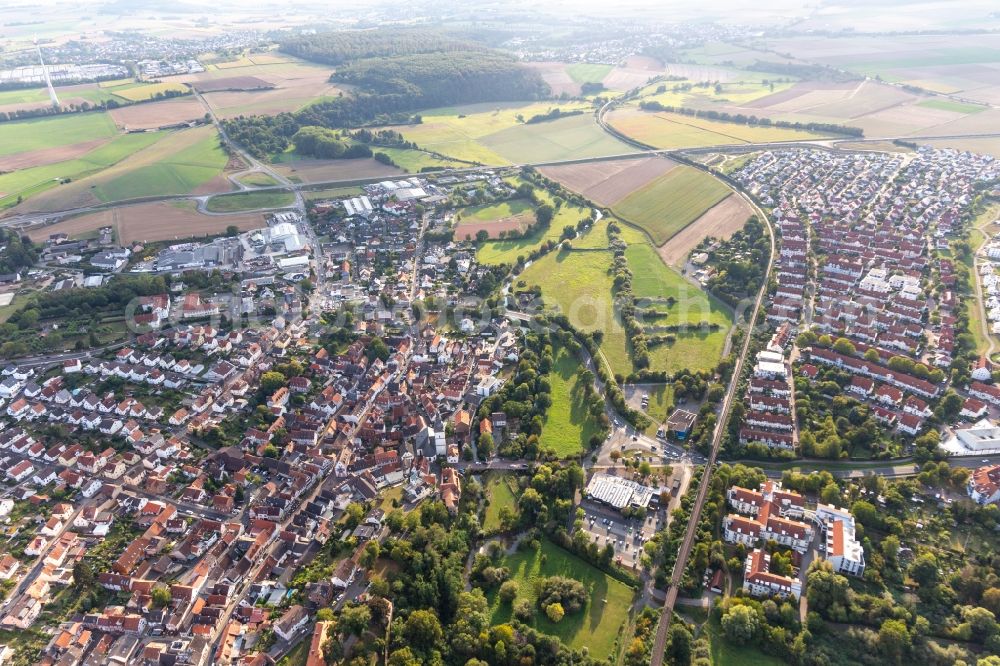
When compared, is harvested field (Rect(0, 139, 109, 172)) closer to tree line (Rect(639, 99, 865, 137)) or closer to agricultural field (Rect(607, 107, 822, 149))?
agricultural field (Rect(607, 107, 822, 149))

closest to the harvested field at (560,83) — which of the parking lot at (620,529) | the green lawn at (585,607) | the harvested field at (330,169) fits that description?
the harvested field at (330,169)

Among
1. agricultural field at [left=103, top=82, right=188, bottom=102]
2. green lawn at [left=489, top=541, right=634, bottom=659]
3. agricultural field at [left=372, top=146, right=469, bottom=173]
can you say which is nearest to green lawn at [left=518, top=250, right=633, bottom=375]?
green lawn at [left=489, top=541, right=634, bottom=659]

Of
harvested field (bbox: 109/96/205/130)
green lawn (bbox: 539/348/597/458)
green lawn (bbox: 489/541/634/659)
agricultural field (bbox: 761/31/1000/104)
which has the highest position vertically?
agricultural field (bbox: 761/31/1000/104)

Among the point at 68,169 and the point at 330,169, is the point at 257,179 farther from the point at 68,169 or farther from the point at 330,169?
the point at 68,169

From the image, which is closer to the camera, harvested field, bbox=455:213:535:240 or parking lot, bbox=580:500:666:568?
parking lot, bbox=580:500:666:568

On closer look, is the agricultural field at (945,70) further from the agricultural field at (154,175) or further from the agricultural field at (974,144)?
the agricultural field at (154,175)

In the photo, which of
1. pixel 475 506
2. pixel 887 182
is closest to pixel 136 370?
pixel 475 506
